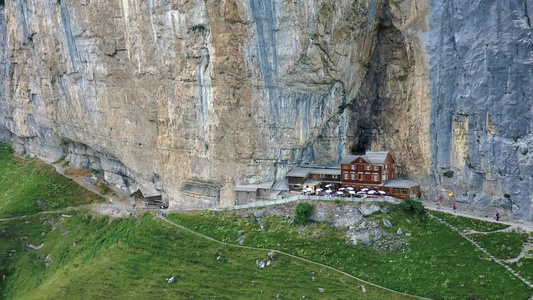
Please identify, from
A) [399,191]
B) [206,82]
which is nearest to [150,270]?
[206,82]

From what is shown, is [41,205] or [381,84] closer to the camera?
[381,84]

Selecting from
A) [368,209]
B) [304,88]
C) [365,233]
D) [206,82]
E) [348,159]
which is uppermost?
[206,82]

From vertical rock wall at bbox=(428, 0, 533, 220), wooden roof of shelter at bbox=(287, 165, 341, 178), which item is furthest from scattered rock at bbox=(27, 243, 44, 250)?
vertical rock wall at bbox=(428, 0, 533, 220)

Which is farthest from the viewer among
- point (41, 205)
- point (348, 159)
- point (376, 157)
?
point (41, 205)

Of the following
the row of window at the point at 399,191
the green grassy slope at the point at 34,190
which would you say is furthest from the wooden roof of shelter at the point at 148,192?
the row of window at the point at 399,191

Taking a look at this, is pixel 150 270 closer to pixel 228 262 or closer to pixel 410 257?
pixel 228 262

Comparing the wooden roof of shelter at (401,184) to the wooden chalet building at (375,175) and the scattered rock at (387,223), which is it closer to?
the wooden chalet building at (375,175)
